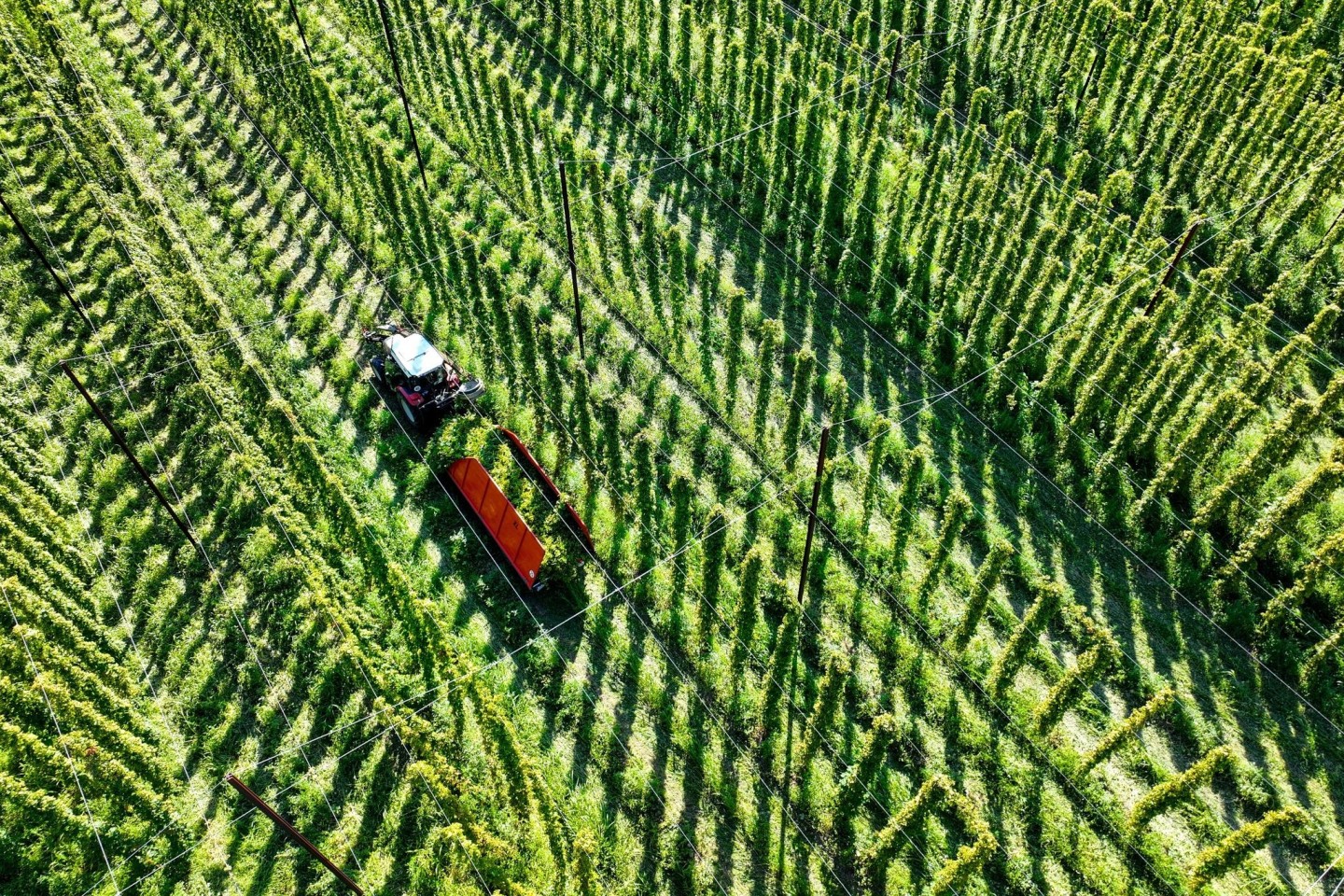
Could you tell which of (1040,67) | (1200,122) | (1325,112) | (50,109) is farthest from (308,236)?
(1325,112)

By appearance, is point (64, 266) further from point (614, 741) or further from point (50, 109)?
point (614, 741)

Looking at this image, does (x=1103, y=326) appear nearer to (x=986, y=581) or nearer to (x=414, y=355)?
(x=986, y=581)

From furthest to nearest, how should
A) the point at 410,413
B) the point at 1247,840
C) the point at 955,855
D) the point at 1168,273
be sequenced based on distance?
the point at 410,413 < the point at 1168,273 < the point at 955,855 < the point at 1247,840

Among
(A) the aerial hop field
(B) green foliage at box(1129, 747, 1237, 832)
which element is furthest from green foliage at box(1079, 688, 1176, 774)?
(B) green foliage at box(1129, 747, 1237, 832)

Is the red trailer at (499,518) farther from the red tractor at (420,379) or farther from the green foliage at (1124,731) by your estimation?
the green foliage at (1124,731)

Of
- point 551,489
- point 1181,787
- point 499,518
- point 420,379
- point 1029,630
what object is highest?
point 1029,630

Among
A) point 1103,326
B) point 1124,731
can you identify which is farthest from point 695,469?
point 1103,326

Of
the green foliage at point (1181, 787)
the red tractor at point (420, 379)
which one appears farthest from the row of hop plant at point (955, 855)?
the red tractor at point (420, 379)
